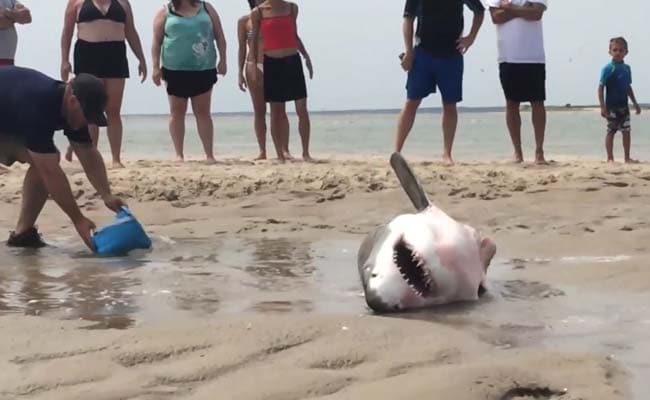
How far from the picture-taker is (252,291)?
13.3ft


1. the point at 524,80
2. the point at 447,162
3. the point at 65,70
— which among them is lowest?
the point at 447,162

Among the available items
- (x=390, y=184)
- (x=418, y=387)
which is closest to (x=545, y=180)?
(x=390, y=184)

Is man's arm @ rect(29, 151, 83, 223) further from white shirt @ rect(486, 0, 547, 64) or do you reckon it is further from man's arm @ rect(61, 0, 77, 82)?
white shirt @ rect(486, 0, 547, 64)

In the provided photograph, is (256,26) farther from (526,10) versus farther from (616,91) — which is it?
(616,91)

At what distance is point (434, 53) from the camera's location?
25.3 feet

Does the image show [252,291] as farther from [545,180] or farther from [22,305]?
[545,180]

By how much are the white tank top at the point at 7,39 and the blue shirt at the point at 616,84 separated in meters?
5.81

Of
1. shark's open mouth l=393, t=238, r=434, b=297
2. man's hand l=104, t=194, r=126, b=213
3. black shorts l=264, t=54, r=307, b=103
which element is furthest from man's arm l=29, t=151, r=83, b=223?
black shorts l=264, t=54, r=307, b=103

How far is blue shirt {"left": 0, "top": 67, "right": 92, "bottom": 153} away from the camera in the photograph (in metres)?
4.82

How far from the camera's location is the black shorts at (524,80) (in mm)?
7863

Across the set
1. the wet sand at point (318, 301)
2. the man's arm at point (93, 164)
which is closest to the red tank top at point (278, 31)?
the wet sand at point (318, 301)

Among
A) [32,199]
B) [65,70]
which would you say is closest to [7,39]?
[65,70]

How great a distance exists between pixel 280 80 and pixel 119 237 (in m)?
3.72

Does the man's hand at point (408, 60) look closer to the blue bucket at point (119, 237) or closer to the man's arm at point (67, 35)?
the man's arm at point (67, 35)
